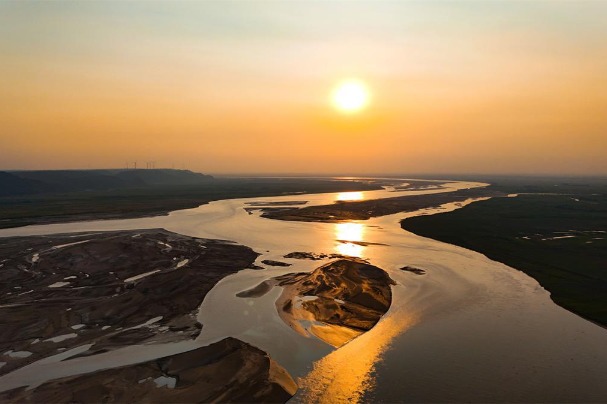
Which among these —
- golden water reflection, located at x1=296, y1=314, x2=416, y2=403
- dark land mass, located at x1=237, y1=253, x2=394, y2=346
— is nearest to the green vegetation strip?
dark land mass, located at x1=237, y1=253, x2=394, y2=346

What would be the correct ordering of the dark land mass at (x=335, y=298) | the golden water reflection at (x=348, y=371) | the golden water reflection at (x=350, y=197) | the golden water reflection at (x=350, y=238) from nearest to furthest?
1. the golden water reflection at (x=348, y=371)
2. the dark land mass at (x=335, y=298)
3. the golden water reflection at (x=350, y=238)
4. the golden water reflection at (x=350, y=197)

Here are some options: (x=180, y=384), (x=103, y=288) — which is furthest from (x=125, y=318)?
(x=180, y=384)

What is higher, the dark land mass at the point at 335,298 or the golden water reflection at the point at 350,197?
the golden water reflection at the point at 350,197

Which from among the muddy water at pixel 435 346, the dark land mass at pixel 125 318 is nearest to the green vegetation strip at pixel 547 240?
the muddy water at pixel 435 346

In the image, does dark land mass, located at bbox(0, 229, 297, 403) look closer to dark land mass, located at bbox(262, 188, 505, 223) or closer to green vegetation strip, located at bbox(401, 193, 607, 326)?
green vegetation strip, located at bbox(401, 193, 607, 326)

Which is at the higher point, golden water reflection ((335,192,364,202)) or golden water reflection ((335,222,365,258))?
golden water reflection ((335,192,364,202))

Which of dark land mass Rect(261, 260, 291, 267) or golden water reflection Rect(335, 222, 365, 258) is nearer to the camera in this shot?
dark land mass Rect(261, 260, 291, 267)

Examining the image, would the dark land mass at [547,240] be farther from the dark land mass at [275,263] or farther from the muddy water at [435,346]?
the dark land mass at [275,263]
